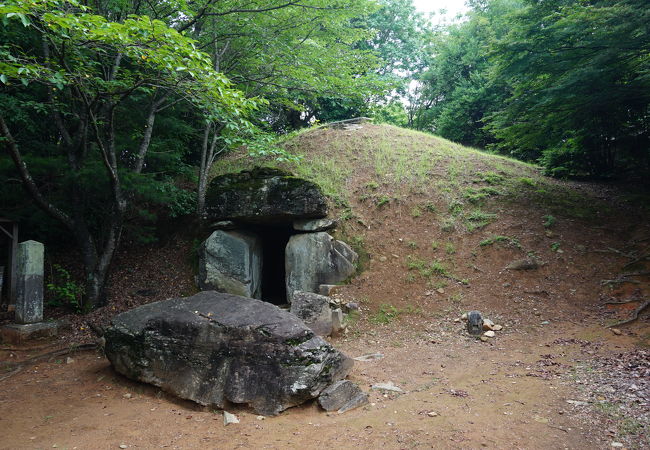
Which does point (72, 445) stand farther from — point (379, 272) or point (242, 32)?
point (242, 32)

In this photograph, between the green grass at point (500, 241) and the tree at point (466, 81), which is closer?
the green grass at point (500, 241)

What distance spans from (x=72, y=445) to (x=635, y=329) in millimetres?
7882

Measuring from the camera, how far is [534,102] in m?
8.61

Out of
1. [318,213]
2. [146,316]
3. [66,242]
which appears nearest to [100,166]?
[66,242]

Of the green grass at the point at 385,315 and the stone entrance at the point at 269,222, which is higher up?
the stone entrance at the point at 269,222

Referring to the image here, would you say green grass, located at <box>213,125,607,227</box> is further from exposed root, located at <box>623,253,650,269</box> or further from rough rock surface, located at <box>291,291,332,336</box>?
rough rock surface, located at <box>291,291,332,336</box>

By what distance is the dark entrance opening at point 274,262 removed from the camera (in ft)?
34.3

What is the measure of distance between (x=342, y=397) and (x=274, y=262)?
6976mm

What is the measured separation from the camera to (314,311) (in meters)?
7.05

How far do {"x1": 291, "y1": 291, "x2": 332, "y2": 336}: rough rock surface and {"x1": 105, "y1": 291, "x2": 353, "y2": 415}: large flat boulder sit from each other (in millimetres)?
1770

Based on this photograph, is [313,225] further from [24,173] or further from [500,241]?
[24,173]

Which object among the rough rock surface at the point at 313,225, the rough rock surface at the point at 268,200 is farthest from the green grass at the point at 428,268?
the rough rock surface at the point at 268,200

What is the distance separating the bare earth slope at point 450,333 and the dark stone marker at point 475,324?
0.25 m

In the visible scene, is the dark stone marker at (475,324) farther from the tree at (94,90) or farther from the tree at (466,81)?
the tree at (466,81)
